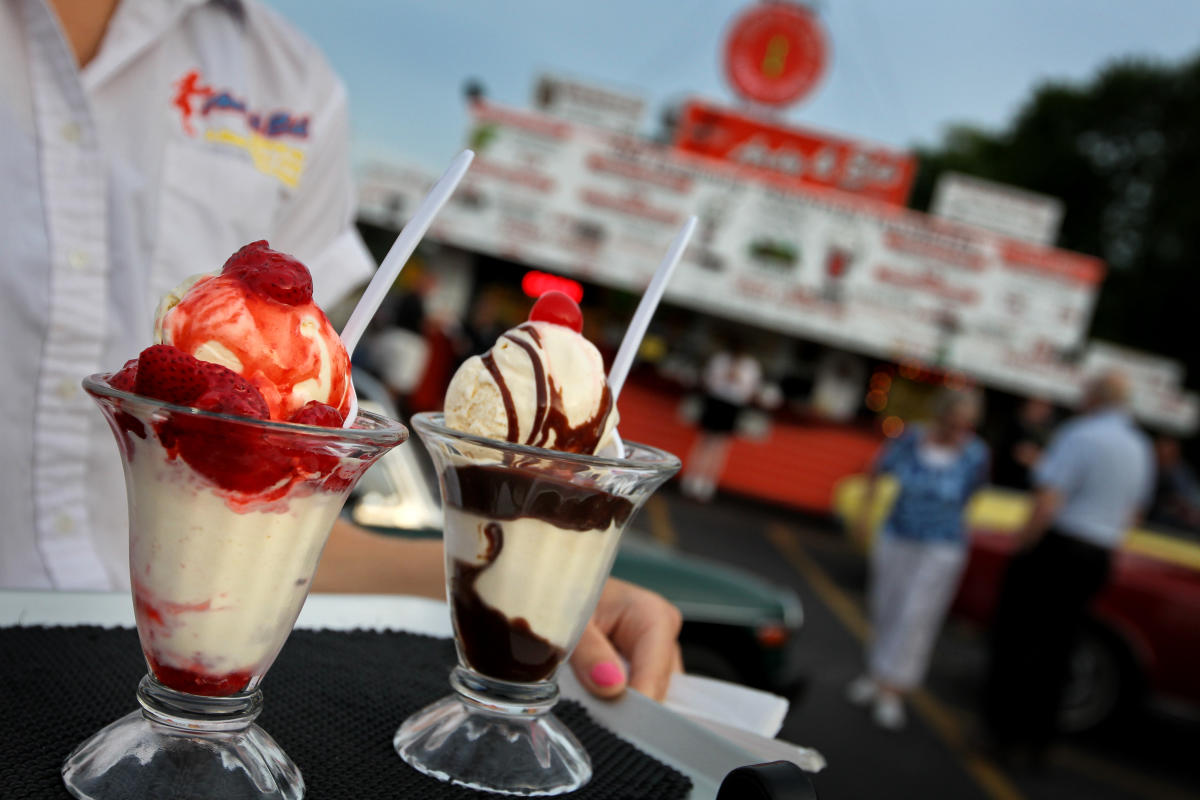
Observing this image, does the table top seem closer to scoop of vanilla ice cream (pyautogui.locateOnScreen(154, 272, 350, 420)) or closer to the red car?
scoop of vanilla ice cream (pyautogui.locateOnScreen(154, 272, 350, 420))

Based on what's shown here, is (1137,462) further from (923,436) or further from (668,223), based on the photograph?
(668,223)

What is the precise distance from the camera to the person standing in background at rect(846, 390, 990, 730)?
490 cm

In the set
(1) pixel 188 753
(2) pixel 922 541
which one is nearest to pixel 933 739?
(2) pixel 922 541

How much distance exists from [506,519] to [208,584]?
295 millimetres

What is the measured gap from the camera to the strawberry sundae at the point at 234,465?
75cm

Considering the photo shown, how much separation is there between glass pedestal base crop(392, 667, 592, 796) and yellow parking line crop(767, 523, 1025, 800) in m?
3.89

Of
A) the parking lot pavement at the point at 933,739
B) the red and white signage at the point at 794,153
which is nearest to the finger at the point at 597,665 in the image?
the parking lot pavement at the point at 933,739

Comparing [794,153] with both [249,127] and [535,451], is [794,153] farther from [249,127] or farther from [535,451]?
[535,451]

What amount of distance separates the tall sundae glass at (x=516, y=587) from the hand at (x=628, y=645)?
0.08 m

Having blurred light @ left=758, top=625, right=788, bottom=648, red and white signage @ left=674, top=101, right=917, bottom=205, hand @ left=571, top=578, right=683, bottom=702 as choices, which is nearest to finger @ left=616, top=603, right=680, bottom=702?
hand @ left=571, top=578, right=683, bottom=702

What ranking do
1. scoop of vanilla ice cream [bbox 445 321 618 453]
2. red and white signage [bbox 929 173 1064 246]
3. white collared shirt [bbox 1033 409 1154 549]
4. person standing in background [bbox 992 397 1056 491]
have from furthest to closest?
red and white signage [bbox 929 173 1064 246] → person standing in background [bbox 992 397 1056 491] → white collared shirt [bbox 1033 409 1154 549] → scoop of vanilla ice cream [bbox 445 321 618 453]

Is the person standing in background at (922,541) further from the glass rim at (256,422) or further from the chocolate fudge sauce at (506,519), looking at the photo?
the glass rim at (256,422)

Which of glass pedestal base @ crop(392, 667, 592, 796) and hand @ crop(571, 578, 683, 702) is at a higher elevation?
hand @ crop(571, 578, 683, 702)

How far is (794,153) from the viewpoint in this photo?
12.3 m
